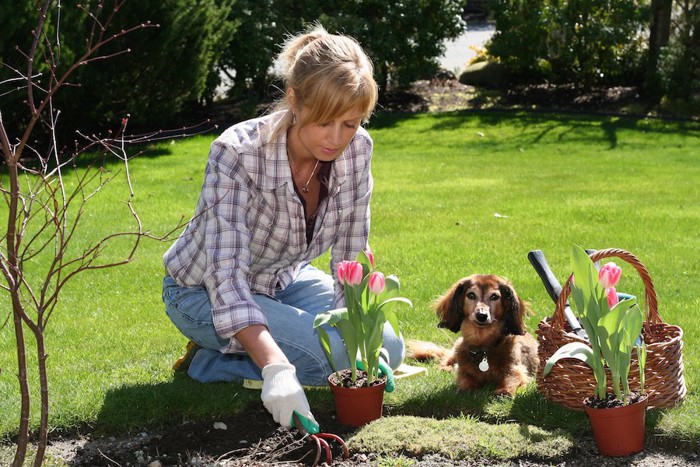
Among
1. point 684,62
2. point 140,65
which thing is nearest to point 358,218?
point 140,65

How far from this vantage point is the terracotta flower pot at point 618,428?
3168 millimetres

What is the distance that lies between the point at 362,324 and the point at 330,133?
28.0 inches

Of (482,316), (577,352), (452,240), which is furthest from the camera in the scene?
(452,240)

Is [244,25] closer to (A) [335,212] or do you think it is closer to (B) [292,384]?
(A) [335,212]

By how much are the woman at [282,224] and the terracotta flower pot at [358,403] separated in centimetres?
34

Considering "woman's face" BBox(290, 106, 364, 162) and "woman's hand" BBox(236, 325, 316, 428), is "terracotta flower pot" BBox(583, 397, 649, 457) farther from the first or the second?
"woman's face" BBox(290, 106, 364, 162)

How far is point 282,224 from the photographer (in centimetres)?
390

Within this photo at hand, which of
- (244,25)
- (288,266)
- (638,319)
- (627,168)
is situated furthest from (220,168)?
(244,25)

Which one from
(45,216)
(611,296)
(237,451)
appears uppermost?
(45,216)

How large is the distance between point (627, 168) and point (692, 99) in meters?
4.18

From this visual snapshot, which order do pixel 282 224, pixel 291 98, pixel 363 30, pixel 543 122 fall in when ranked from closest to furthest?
pixel 291 98 → pixel 282 224 → pixel 543 122 → pixel 363 30

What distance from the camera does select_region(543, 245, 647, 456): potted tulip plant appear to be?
10.2 ft

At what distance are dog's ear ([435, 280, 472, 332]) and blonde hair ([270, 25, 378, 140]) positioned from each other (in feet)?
2.79

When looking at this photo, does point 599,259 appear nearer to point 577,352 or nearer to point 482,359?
point 577,352
